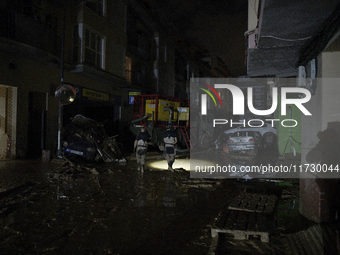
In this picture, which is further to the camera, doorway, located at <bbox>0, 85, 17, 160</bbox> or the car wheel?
the car wheel

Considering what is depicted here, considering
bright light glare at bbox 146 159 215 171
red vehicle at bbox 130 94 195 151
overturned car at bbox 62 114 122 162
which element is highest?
red vehicle at bbox 130 94 195 151

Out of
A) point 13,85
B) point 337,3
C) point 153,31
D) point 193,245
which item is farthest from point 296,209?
point 153,31

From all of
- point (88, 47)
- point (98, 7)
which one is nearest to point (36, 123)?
point (88, 47)

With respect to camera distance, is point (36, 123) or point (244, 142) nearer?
point (244, 142)

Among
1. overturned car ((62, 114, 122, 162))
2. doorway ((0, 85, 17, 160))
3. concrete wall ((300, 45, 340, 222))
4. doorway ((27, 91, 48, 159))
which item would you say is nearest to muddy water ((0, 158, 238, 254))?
concrete wall ((300, 45, 340, 222))

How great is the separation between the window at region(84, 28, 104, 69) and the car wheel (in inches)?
449

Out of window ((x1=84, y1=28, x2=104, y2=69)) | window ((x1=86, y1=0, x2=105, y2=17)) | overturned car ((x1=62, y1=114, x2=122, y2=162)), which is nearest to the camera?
overturned car ((x1=62, y1=114, x2=122, y2=162))

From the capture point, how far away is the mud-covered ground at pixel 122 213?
11.6 feet

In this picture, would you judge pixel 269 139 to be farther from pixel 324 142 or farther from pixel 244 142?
pixel 324 142

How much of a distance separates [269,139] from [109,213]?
1051 cm

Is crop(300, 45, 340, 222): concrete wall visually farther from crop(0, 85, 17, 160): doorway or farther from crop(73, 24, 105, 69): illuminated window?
crop(73, 24, 105, 69): illuminated window

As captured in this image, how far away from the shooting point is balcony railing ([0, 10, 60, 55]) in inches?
421

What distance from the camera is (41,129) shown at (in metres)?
13.1

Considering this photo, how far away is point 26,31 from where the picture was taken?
37.5 ft
